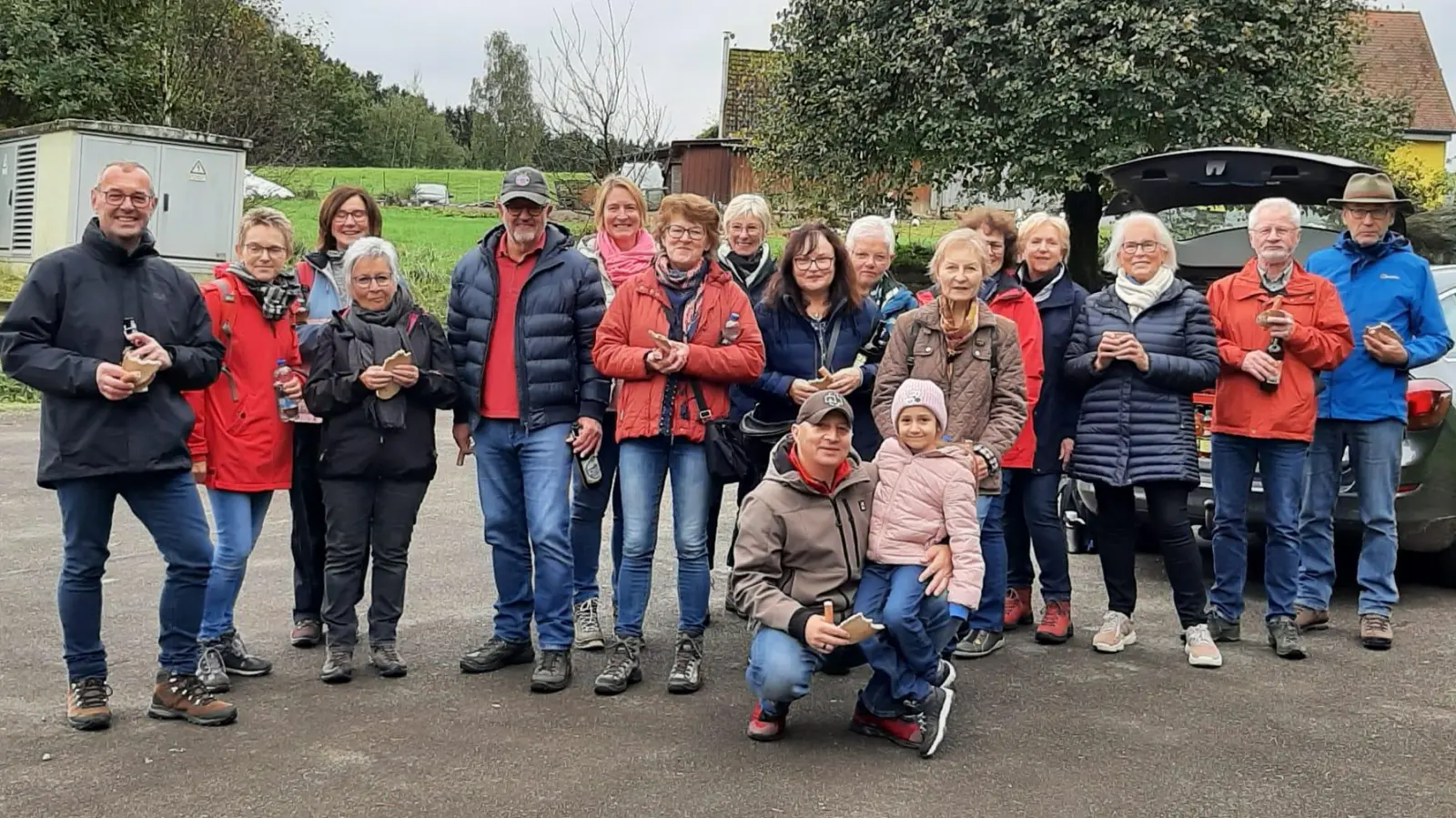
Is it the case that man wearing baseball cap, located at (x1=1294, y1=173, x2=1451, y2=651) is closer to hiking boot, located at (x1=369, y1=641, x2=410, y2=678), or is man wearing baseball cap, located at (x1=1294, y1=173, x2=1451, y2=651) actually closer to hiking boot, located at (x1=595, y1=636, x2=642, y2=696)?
hiking boot, located at (x1=595, y1=636, x2=642, y2=696)

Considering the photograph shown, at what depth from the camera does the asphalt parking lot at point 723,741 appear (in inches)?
160

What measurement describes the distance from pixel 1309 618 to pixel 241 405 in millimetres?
4841

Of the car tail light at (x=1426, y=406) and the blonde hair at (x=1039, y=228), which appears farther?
the car tail light at (x=1426, y=406)

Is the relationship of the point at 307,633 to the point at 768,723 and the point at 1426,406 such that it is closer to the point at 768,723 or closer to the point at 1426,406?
the point at 768,723

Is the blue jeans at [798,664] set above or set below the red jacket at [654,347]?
Answer: below

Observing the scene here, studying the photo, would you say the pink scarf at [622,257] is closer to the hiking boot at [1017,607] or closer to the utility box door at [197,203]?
the hiking boot at [1017,607]

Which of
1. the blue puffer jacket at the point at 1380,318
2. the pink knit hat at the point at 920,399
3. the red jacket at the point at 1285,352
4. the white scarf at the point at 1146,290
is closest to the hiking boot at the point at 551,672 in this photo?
the pink knit hat at the point at 920,399

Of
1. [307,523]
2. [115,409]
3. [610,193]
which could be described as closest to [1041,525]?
[610,193]

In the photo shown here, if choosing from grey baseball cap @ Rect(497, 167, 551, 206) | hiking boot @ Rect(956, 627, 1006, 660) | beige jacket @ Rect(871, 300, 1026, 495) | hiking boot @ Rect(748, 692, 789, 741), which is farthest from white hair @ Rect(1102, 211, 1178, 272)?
hiking boot @ Rect(748, 692, 789, 741)

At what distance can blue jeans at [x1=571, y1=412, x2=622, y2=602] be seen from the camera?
5.85 meters

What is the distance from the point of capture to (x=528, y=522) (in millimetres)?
Answer: 5488

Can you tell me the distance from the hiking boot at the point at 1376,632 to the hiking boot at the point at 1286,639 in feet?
1.00

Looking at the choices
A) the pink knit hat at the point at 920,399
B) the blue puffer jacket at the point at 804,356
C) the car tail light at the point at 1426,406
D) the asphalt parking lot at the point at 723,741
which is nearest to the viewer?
the asphalt parking lot at the point at 723,741

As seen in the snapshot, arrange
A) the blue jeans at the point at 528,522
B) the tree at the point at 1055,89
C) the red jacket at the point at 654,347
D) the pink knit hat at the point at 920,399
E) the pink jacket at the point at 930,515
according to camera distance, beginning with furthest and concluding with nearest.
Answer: the tree at the point at 1055,89, the blue jeans at the point at 528,522, the red jacket at the point at 654,347, the pink knit hat at the point at 920,399, the pink jacket at the point at 930,515
